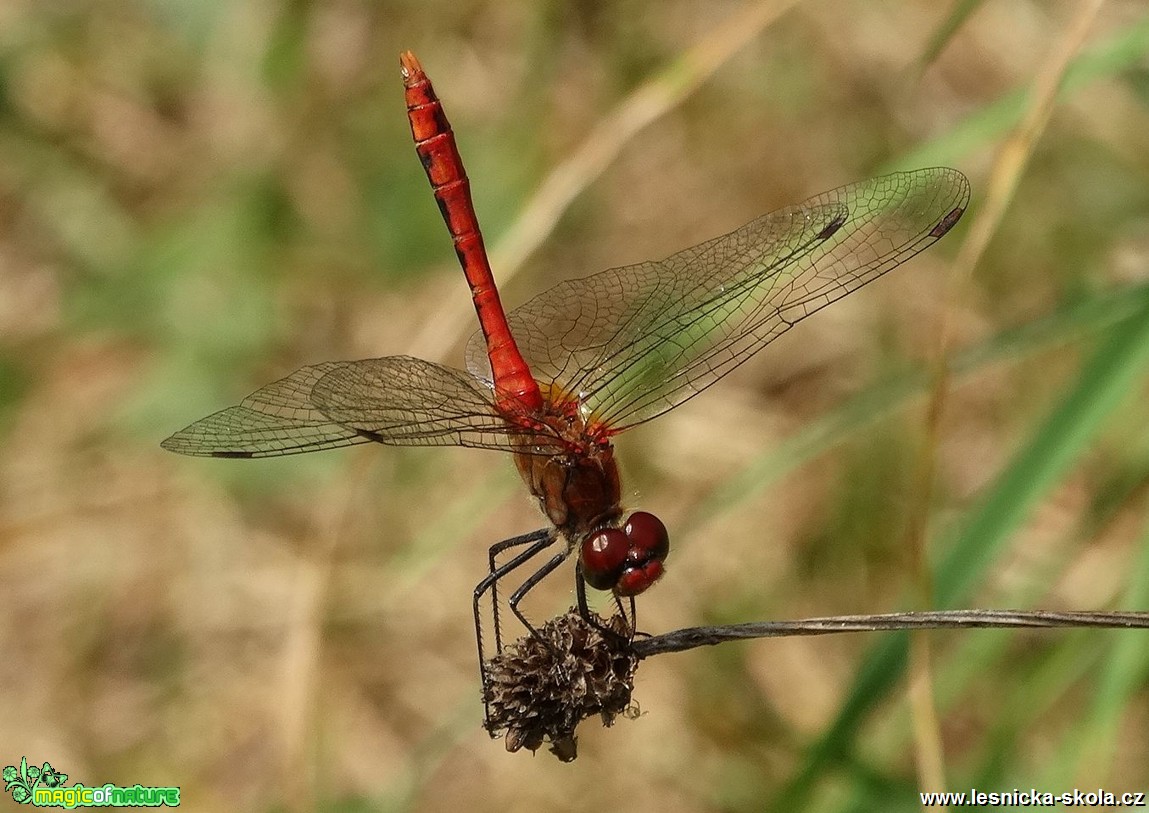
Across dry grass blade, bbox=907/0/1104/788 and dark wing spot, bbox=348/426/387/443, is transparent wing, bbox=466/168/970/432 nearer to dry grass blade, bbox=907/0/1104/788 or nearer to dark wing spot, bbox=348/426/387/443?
dry grass blade, bbox=907/0/1104/788

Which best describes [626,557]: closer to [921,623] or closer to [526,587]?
[526,587]

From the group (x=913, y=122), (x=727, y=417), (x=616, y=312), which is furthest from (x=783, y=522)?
(x=913, y=122)

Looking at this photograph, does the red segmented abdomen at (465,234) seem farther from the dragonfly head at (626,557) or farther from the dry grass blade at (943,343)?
the dry grass blade at (943,343)

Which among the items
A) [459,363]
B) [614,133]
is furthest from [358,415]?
[459,363]

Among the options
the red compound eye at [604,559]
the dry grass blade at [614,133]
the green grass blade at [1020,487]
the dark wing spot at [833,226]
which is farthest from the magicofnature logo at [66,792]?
the dark wing spot at [833,226]

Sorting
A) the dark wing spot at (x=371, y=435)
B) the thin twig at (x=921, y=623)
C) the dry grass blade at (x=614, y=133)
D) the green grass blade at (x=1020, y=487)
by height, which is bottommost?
the thin twig at (x=921, y=623)

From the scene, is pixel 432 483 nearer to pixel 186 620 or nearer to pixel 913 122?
pixel 186 620

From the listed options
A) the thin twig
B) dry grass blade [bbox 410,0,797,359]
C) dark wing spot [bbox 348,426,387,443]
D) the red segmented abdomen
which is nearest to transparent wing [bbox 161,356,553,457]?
dark wing spot [bbox 348,426,387,443]
